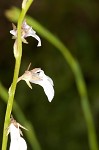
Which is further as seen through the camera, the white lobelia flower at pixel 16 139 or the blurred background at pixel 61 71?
the blurred background at pixel 61 71

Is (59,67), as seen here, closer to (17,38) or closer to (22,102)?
(22,102)

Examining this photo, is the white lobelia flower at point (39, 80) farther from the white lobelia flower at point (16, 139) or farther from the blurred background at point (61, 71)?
the blurred background at point (61, 71)

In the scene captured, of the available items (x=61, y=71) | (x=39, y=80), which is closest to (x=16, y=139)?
(x=39, y=80)

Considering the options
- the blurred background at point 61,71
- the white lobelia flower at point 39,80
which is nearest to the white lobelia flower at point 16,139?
the white lobelia flower at point 39,80

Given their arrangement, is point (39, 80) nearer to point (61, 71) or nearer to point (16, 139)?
point (16, 139)

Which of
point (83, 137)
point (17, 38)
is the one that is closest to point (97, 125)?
point (83, 137)

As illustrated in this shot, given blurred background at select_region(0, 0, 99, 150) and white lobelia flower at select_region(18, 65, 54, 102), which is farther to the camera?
blurred background at select_region(0, 0, 99, 150)

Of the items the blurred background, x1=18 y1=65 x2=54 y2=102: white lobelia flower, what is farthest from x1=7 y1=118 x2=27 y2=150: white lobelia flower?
the blurred background

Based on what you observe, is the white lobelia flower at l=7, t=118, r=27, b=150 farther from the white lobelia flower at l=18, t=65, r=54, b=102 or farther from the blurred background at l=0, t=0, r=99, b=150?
the blurred background at l=0, t=0, r=99, b=150
